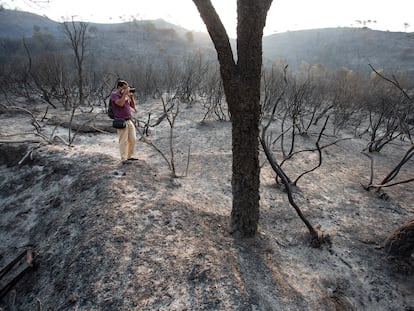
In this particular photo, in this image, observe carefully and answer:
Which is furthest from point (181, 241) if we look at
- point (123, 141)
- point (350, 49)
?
point (350, 49)

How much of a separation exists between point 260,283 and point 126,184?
232 cm

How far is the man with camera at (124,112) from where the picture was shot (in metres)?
4.08

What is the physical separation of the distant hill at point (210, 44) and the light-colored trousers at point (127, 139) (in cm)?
3653

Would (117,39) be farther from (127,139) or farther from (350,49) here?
(127,139)

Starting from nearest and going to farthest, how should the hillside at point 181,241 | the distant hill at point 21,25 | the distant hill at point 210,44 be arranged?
the hillside at point 181,241, the distant hill at point 210,44, the distant hill at point 21,25

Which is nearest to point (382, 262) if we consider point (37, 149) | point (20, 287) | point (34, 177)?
point (20, 287)

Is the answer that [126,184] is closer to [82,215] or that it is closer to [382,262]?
[82,215]

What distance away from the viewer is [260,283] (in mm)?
2436

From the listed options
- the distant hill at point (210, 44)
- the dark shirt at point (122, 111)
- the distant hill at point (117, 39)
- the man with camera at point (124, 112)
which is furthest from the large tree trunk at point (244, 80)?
the distant hill at point (210, 44)

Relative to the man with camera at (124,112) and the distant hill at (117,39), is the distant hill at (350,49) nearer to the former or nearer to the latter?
the distant hill at (117,39)

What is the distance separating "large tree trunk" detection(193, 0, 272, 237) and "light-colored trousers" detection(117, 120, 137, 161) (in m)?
2.52

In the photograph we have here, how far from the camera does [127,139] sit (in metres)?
4.53

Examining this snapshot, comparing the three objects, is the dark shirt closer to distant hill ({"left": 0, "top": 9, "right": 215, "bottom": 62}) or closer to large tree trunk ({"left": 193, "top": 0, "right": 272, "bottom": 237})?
large tree trunk ({"left": 193, "top": 0, "right": 272, "bottom": 237})

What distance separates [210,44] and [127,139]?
48032mm
